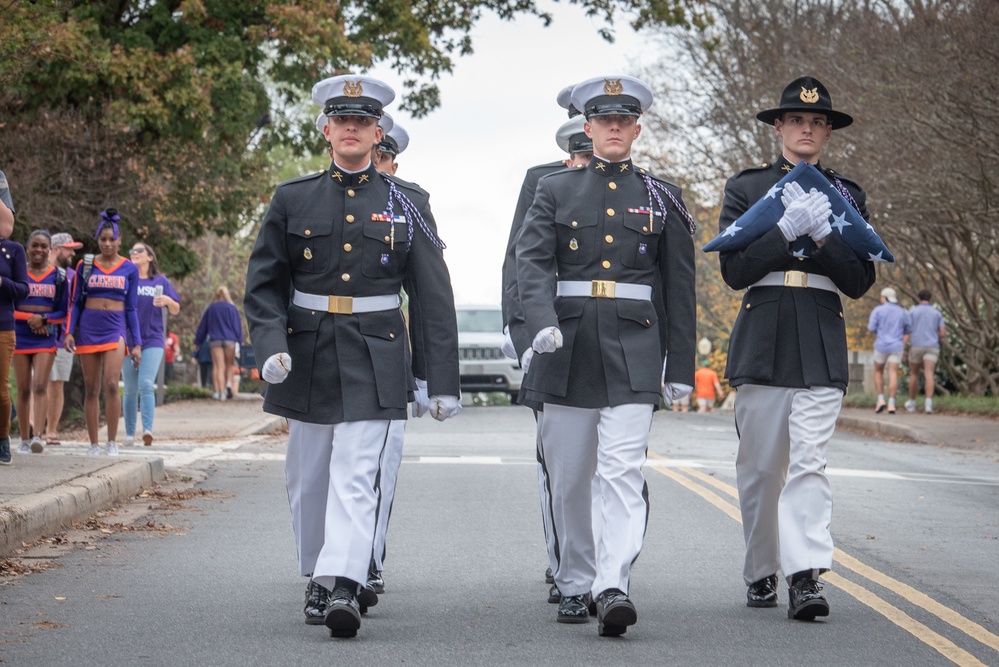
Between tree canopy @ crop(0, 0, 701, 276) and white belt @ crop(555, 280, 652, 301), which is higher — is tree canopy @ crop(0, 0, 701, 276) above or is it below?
above

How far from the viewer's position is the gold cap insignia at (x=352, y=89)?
6.57 metres

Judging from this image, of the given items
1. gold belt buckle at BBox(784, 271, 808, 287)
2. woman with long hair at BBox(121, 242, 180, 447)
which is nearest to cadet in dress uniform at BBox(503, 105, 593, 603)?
gold belt buckle at BBox(784, 271, 808, 287)

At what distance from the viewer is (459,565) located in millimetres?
8242

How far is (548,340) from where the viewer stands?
642 cm

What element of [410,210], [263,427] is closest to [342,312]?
[410,210]

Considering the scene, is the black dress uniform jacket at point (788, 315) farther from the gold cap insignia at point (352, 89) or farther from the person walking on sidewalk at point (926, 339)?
the person walking on sidewalk at point (926, 339)

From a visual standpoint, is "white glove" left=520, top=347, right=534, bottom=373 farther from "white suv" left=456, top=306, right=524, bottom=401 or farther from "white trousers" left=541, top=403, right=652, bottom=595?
"white suv" left=456, top=306, right=524, bottom=401

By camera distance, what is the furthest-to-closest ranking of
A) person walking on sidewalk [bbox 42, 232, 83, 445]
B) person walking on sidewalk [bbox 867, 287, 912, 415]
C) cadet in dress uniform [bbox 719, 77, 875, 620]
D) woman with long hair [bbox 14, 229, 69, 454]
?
1. person walking on sidewalk [bbox 867, 287, 912, 415]
2. person walking on sidewalk [bbox 42, 232, 83, 445]
3. woman with long hair [bbox 14, 229, 69, 454]
4. cadet in dress uniform [bbox 719, 77, 875, 620]

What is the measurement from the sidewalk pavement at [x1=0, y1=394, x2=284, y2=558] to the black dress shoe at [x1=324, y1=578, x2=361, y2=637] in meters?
2.75

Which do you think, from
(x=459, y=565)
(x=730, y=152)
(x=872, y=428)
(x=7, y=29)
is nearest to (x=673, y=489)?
(x=459, y=565)

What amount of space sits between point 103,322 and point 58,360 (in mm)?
2438

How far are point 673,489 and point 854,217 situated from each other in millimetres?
5436

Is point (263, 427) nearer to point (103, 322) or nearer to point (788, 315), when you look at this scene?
point (103, 322)

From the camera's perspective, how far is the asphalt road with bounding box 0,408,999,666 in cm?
598
